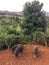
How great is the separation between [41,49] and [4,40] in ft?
9.41

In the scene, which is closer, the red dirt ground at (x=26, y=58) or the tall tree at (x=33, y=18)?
the red dirt ground at (x=26, y=58)

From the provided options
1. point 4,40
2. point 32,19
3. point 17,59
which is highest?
point 32,19

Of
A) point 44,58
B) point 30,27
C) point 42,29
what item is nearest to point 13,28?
point 30,27

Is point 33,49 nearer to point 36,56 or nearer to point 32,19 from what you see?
point 36,56

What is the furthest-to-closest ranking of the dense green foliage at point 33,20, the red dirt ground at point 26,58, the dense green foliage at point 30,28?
1. the dense green foliage at point 33,20
2. the dense green foliage at point 30,28
3. the red dirt ground at point 26,58

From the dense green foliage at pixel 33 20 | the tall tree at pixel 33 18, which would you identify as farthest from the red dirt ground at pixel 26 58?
the tall tree at pixel 33 18

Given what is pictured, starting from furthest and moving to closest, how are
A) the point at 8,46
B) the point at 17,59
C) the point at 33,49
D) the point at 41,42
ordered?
the point at 41,42 → the point at 8,46 → the point at 33,49 → the point at 17,59

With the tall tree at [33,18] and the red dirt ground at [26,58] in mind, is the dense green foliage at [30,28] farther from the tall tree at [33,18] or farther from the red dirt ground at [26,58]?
the red dirt ground at [26,58]

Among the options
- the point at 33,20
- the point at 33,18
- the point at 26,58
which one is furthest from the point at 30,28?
the point at 26,58

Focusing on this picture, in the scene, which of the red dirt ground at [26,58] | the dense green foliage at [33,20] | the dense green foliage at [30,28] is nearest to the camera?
the red dirt ground at [26,58]

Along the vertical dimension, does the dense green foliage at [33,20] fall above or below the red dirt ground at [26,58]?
above

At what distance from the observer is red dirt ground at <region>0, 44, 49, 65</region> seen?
12.2 meters

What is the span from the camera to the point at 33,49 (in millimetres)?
13438

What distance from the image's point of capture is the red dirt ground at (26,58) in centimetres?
1221
